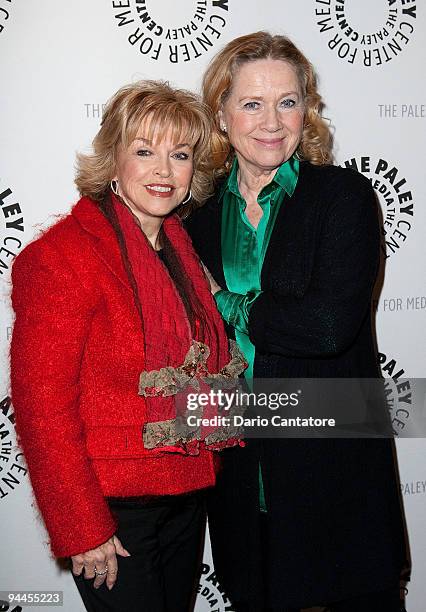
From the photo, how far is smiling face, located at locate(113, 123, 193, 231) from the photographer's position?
1506 millimetres

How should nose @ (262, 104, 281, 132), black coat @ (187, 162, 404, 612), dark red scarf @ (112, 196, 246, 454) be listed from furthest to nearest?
nose @ (262, 104, 281, 132) < black coat @ (187, 162, 404, 612) < dark red scarf @ (112, 196, 246, 454)

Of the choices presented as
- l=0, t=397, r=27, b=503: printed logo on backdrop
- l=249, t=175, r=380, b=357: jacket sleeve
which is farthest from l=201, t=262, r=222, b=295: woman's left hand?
l=0, t=397, r=27, b=503: printed logo on backdrop

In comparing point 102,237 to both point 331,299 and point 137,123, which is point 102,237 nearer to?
point 137,123

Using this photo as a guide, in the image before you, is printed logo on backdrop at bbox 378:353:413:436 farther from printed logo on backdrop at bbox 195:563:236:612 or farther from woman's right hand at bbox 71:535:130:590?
woman's right hand at bbox 71:535:130:590

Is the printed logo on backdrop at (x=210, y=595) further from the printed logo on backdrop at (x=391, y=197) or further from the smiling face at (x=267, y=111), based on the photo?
the smiling face at (x=267, y=111)

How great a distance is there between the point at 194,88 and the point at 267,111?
488mm

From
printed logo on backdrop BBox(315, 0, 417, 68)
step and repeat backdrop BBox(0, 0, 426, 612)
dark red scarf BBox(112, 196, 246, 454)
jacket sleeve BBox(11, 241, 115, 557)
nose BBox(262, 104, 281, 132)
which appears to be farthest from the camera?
printed logo on backdrop BBox(315, 0, 417, 68)

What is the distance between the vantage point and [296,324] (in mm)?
1512

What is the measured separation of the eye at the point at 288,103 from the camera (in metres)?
1.68

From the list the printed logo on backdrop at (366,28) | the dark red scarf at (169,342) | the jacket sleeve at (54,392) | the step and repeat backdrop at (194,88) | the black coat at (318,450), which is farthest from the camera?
the printed logo on backdrop at (366,28)

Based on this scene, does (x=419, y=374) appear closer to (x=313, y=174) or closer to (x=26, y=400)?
(x=313, y=174)

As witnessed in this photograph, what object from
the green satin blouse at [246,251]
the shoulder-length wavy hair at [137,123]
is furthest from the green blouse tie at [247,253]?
the shoulder-length wavy hair at [137,123]

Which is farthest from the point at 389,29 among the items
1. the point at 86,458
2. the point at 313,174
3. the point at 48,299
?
the point at 86,458

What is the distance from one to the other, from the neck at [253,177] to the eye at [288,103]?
6.0 inches
